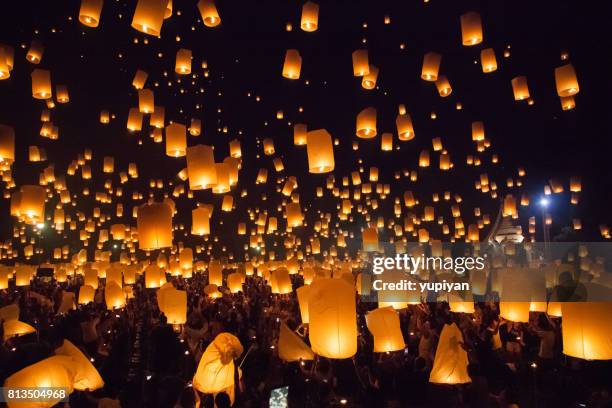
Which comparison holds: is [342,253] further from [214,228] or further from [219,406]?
[219,406]

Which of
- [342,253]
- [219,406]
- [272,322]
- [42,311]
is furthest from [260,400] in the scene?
[342,253]

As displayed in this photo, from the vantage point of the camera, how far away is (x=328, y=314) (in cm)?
442

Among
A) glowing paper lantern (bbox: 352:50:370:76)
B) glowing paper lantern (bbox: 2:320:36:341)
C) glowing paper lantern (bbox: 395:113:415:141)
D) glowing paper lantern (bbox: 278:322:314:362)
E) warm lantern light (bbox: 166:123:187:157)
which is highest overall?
glowing paper lantern (bbox: 352:50:370:76)

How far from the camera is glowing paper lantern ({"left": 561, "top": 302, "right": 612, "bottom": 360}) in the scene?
4.26 metres

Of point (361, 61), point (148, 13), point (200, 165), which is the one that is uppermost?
point (361, 61)

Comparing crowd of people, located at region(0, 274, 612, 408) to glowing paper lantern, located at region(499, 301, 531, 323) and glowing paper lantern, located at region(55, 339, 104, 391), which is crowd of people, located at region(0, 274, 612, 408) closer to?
glowing paper lantern, located at region(55, 339, 104, 391)

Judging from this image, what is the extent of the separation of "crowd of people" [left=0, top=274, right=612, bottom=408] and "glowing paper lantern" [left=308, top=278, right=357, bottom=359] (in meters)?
0.72

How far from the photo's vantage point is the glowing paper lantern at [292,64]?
24.6 feet

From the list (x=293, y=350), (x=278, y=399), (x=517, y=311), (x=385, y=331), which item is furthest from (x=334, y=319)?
(x=517, y=311)

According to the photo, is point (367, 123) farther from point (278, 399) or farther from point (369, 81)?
point (278, 399)

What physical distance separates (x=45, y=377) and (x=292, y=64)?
5646 mm

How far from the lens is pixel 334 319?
14.5ft

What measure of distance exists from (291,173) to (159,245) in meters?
17.6

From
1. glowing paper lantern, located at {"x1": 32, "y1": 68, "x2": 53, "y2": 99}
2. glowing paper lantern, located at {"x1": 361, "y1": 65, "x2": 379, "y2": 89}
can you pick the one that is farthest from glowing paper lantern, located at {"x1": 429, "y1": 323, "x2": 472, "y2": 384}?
glowing paper lantern, located at {"x1": 32, "y1": 68, "x2": 53, "y2": 99}
